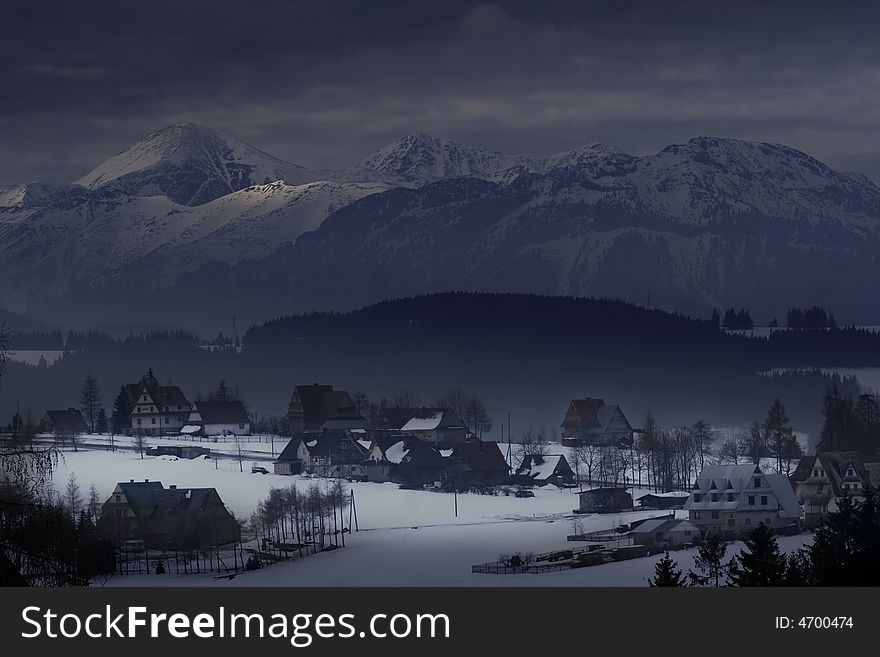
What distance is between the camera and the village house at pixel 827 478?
3593 inches

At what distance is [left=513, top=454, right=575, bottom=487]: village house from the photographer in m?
111

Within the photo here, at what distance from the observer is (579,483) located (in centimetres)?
11062

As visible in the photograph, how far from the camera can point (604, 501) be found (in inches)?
3713

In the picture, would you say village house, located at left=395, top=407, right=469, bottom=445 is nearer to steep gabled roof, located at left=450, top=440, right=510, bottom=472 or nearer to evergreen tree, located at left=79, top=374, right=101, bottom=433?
steep gabled roof, located at left=450, top=440, right=510, bottom=472

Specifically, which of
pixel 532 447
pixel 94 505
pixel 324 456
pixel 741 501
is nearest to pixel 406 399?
pixel 532 447

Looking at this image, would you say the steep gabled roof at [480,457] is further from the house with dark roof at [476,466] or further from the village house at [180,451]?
the village house at [180,451]

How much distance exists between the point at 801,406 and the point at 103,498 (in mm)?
91078

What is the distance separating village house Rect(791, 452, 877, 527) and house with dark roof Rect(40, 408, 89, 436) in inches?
2147

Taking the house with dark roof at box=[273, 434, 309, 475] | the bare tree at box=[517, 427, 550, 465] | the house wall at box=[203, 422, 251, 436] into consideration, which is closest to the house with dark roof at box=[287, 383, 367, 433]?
the house wall at box=[203, 422, 251, 436]

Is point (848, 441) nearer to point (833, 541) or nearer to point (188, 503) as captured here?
point (188, 503)

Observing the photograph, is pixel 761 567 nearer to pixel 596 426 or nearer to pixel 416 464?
pixel 416 464

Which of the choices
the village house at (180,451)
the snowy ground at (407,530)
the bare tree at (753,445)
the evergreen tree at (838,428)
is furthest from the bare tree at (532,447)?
the village house at (180,451)
